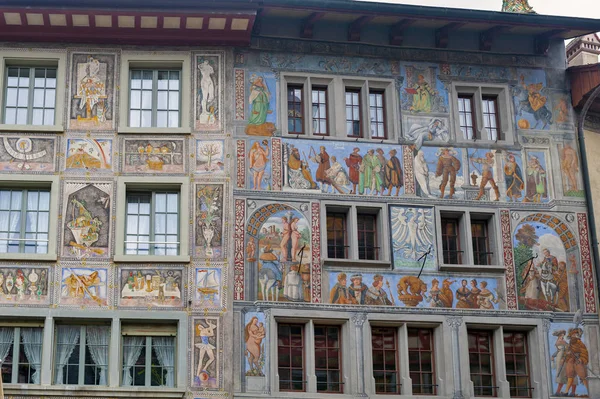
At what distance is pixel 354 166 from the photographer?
2712cm

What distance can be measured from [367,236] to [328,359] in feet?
9.84

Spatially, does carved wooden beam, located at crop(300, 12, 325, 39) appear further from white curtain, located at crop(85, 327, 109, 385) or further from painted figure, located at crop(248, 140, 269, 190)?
white curtain, located at crop(85, 327, 109, 385)

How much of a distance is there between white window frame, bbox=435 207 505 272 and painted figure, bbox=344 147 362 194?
1958 millimetres

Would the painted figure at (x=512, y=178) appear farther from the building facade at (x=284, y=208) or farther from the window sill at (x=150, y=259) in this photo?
the window sill at (x=150, y=259)

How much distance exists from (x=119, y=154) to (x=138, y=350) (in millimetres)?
4367

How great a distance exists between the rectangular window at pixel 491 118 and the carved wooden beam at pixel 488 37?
123 cm

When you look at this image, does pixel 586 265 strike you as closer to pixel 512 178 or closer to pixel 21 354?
pixel 512 178

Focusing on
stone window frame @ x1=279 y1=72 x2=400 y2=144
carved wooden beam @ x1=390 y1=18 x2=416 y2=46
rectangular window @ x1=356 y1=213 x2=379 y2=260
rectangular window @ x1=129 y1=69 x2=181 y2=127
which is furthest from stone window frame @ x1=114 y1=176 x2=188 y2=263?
carved wooden beam @ x1=390 y1=18 x2=416 y2=46

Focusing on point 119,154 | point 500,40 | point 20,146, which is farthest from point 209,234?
point 500,40

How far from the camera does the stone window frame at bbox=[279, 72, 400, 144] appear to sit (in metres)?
27.4

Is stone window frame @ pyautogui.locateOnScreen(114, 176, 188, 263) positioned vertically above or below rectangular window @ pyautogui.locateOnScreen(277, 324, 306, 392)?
above

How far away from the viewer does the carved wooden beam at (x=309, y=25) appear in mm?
27578

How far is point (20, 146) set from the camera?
2633 centimetres

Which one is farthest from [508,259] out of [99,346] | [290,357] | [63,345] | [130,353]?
[63,345]
